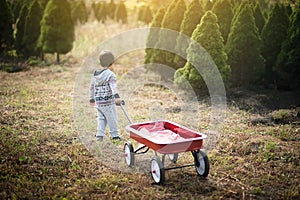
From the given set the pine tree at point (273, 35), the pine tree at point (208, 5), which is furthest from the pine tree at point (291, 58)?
the pine tree at point (208, 5)

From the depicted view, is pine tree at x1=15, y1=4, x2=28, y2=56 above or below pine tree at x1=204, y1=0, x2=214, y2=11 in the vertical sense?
below

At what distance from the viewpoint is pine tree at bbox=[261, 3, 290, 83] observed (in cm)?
1095

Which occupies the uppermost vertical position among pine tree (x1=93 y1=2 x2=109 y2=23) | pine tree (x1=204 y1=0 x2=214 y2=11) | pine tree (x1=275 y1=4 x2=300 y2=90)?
pine tree (x1=93 y1=2 x2=109 y2=23)

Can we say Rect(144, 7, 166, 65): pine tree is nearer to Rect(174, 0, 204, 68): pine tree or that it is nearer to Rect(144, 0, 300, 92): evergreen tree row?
Rect(144, 0, 300, 92): evergreen tree row

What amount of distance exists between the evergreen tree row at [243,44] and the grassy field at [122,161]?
1.03m

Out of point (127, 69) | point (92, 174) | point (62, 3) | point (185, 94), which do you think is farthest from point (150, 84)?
point (92, 174)

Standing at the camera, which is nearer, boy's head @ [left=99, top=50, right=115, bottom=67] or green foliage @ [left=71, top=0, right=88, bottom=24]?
boy's head @ [left=99, top=50, right=115, bottom=67]

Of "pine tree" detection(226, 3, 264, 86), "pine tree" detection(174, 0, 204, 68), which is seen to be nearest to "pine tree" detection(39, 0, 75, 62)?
"pine tree" detection(174, 0, 204, 68)

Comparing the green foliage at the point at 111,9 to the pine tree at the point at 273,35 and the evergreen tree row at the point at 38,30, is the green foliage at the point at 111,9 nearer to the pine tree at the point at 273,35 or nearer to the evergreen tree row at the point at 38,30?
the evergreen tree row at the point at 38,30

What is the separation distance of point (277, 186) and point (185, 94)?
→ 5457 mm

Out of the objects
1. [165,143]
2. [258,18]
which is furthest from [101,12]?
[165,143]

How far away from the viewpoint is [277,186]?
16.7 ft

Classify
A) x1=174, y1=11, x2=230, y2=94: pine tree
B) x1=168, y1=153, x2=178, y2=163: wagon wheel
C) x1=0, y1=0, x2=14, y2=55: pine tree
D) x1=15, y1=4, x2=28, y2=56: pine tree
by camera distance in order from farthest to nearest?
x1=15, y1=4, x2=28, y2=56: pine tree
x1=0, y1=0, x2=14, y2=55: pine tree
x1=174, y1=11, x2=230, y2=94: pine tree
x1=168, y1=153, x2=178, y2=163: wagon wheel

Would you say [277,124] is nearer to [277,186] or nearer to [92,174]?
[277,186]
